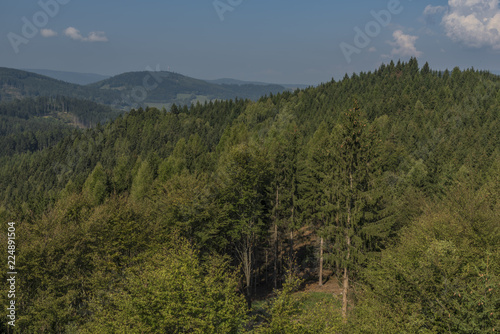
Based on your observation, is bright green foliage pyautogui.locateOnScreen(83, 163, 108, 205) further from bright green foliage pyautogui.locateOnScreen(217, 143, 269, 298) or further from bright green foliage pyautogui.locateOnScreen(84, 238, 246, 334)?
bright green foliage pyautogui.locateOnScreen(84, 238, 246, 334)

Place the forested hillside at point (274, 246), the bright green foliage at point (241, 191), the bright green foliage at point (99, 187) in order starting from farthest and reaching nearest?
the bright green foliage at point (99, 187) < the bright green foliage at point (241, 191) < the forested hillside at point (274, 246)

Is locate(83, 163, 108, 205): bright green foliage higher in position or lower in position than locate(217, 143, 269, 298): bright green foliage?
lower

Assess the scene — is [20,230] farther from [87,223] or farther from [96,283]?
[96,283]

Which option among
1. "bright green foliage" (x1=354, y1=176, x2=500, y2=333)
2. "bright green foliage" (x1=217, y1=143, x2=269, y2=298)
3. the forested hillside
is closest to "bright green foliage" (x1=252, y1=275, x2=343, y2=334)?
the forested hillside

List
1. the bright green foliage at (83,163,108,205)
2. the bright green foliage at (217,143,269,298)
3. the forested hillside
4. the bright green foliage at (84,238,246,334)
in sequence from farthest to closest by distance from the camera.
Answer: the bright green foliage at (83,163,108,205)
the bright green foliage at (217,143,269,298)
the bright green foliage at (84,238,246,334)
the forested hillside

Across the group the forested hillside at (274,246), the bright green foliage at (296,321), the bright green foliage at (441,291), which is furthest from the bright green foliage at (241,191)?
the bright green foliage at (296,321)

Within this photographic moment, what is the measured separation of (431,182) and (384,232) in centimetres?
3115

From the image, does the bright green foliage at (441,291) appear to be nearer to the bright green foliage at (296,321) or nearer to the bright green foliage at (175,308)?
the bright green foliage at (296,321)

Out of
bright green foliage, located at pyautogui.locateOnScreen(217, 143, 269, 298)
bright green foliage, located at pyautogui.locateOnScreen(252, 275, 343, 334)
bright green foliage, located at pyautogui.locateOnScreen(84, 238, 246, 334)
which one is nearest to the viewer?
bright green foliage, located at pyautogui.locateOnScreen(252, 275, 343, 334)

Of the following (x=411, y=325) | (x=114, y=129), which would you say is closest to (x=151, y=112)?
(x=114, y=129)

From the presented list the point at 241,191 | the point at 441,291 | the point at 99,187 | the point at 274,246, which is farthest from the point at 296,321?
the point at 99,187

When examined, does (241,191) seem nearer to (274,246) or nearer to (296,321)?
(274,246)

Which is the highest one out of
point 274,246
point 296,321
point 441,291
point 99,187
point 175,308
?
point 441,291

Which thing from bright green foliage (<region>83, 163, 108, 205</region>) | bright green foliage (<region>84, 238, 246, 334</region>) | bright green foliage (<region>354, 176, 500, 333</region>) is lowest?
bright green foliage (<region>83, 163, 108, 205</region>)
